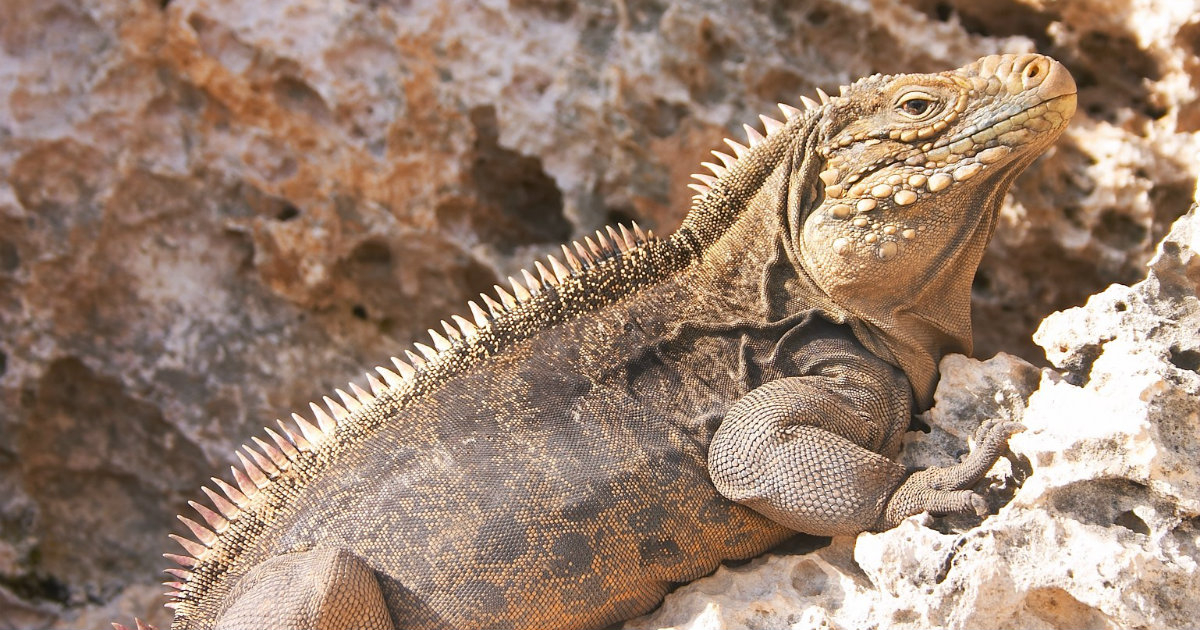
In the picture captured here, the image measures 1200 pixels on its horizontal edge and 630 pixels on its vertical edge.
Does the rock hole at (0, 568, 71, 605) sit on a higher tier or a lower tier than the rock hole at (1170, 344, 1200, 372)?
lower

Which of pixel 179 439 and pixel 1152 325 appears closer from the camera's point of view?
pixel 1152 325

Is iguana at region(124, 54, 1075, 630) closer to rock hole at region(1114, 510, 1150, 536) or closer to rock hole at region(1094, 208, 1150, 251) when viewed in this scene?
rock hole at region(1114, 510, 1150, 536)

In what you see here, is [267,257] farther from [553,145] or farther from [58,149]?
[553,145]

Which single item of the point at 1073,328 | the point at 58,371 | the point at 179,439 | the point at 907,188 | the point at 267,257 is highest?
the point at 907,188

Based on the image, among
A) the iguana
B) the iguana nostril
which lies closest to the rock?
the iguana

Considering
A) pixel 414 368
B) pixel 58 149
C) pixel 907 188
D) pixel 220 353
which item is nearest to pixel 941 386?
pixel 907 188

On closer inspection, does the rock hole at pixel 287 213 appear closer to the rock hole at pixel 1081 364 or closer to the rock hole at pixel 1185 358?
→ the rock hole at pixel 1081 364

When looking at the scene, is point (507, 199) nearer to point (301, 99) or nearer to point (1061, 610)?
point (301, 99)

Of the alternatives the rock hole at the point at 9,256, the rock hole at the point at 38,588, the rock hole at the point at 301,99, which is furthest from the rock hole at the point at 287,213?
the rock hole at the point at 38,588
